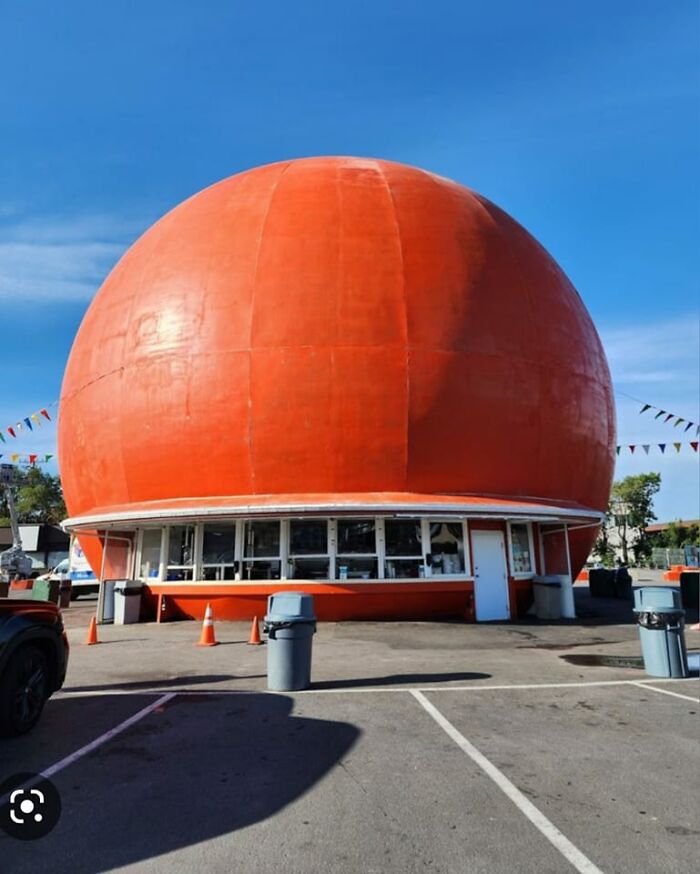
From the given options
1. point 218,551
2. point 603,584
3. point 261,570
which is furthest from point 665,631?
point 603,584

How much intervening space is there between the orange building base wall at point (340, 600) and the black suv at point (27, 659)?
8192 mm

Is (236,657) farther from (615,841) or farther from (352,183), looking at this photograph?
(352,183)

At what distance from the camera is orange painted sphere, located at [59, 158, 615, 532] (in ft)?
47.1

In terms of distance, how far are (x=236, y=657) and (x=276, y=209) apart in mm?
12045

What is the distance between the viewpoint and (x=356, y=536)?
14.8 meters

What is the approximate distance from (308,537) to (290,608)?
7504mm

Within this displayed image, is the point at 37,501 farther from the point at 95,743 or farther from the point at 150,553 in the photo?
the point at 95,743

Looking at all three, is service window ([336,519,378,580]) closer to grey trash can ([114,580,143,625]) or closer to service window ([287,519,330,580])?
service window ([287,519,330,580])

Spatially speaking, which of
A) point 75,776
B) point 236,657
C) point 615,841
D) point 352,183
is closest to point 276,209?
point 352,183

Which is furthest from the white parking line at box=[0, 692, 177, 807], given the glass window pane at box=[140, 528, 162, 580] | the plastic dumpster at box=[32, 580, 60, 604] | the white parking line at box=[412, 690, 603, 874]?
the plastic dumpster at box=[32, 580, 60, 604]

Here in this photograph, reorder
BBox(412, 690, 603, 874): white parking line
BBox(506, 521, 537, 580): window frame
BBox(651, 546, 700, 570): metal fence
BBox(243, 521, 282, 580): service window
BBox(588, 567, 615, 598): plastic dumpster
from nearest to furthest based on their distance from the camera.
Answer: BBox(412, 690, 603, 874): white parking line < BBox(243, 521, 282, 580): service window < BBox(506, 521, 537, 580): window frame < BBox(588, 567, 615, 598): plastic dumpster < BBox(651, 546, 700, 570): metal fence

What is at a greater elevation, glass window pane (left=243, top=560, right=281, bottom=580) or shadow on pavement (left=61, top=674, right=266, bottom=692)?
glass window pane (left=243, top=560, right=281, bottom=580)

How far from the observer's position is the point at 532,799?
161 inches

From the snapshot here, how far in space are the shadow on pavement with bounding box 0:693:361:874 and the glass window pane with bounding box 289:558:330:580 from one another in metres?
7.93
